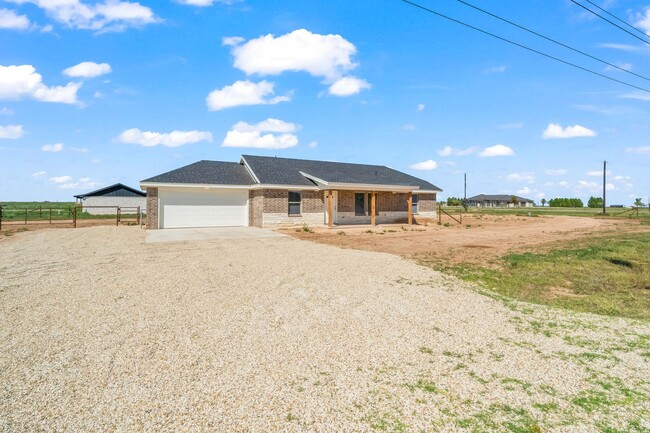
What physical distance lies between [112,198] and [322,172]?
1170 inches

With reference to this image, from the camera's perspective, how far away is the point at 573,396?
12.3 ft

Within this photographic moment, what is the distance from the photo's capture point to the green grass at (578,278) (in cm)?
739

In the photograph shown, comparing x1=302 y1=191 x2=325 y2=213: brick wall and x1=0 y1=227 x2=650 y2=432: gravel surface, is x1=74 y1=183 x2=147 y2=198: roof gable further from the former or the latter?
x1=0 y1=227 x2=650 y2=432: gravel surface

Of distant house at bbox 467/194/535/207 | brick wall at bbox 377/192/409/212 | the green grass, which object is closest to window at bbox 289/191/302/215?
brick wall at bbox 377/192/409/212

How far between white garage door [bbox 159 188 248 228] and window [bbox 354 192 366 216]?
785cm

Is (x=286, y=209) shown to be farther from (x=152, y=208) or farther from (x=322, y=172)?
(x=152, y=208)

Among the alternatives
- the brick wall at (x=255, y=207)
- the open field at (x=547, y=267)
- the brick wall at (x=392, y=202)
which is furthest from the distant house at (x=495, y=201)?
the open field at (x=547, y=267)

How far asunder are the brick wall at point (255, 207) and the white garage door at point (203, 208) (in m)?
0.28

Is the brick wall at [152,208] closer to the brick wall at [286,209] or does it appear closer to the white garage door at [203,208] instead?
the white garage door at [203,208]

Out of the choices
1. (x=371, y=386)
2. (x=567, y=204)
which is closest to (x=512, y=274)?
(x=371, y=386)

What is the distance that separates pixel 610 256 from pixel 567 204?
103m

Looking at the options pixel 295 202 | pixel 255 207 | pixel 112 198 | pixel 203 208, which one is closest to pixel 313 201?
pixel 295 202

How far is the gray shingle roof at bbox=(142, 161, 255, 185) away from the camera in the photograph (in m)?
21.5

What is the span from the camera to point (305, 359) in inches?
178
